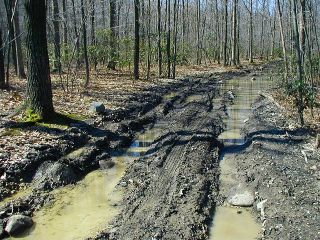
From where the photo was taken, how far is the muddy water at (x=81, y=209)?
6.62 meters

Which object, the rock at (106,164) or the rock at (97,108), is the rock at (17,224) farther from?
the rock at (97,108)

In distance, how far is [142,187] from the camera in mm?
8234

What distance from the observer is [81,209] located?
7.50 m

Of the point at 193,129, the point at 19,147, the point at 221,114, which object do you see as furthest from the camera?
the point at 221,114

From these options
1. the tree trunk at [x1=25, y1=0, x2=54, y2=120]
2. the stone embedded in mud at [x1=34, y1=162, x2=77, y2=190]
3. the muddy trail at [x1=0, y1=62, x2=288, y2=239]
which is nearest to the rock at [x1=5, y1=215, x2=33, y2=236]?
the muddy trail at [x1=0, y1=62, x2=288, y2=239]

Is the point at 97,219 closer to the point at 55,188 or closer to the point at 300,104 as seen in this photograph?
the point at 55,188

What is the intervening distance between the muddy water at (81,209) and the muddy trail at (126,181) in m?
0.02

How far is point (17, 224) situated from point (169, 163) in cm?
411

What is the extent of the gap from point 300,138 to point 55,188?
677 centimetres

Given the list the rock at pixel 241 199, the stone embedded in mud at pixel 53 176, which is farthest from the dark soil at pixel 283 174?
the stone embedded in mud at pixel 53 176

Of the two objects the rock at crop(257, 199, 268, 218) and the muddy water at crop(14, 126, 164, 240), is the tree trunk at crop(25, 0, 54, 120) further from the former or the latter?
the rock at crop(257, 199, 268, 218)

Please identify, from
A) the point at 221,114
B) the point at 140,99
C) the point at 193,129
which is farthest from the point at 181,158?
the point at 140,99

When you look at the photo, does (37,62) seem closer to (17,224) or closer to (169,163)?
(169,163)

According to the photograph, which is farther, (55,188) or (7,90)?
(7,90)
